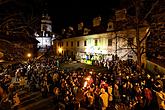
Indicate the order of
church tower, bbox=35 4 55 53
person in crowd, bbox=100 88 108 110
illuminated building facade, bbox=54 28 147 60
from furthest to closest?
church tower, bbox=35 4 55 53 → illuminated building facade, bbox=54 28 147 60 → person in crowd, bbox=100 88 108 110

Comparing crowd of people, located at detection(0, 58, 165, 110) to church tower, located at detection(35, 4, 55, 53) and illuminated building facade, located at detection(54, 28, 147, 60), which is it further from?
church tower, located at detection(35, 4, 55, 53)

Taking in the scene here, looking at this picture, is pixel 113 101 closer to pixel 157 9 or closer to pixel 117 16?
pixel 157 9

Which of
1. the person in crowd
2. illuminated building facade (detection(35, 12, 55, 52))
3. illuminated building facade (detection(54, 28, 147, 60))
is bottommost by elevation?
the person in crowd

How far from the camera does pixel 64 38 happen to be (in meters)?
54.0

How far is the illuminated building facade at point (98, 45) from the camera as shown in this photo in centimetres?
2997

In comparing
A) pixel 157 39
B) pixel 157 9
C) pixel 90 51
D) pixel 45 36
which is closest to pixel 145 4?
pixel 157 9

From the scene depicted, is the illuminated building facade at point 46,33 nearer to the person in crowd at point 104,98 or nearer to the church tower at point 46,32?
the church tower at point 46,32

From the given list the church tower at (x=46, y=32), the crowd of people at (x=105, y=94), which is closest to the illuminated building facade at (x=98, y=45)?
the crowd of people at (x=105, y=94)

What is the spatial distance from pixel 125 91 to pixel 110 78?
3.12 m

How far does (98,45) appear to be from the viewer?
3866cm

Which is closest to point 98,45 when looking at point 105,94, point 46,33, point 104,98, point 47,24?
point 105,94

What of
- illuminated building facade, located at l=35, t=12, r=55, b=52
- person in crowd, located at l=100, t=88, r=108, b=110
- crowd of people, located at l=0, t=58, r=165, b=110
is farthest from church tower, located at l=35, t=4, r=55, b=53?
person in crowd, located at l=100, t=88, r=108, b=110

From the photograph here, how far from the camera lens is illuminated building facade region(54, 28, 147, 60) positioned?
2997 centimetres

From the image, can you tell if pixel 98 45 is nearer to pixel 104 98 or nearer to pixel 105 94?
pixel 105 94
